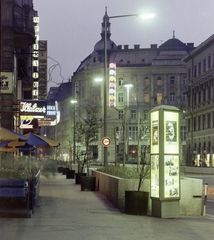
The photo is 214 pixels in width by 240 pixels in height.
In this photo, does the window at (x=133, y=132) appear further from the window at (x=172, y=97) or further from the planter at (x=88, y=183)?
the planter at (x=88, y=183)

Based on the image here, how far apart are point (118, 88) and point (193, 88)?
26296 millimetres

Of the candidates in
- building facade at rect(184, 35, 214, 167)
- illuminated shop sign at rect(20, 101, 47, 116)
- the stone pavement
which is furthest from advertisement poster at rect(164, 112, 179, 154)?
building facade at rect(184, 35, 214, 167)

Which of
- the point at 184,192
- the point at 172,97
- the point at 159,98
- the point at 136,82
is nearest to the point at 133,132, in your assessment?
the point at 159,98

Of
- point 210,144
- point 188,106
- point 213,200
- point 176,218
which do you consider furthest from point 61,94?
point 176,218

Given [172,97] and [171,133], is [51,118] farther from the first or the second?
[172,97]

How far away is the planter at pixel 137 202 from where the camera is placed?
1492 cm

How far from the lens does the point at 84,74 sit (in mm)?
115000

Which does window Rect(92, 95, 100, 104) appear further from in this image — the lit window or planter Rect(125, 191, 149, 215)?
planter Rect(125, 191, 149, 215)

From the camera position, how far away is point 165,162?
565 inches

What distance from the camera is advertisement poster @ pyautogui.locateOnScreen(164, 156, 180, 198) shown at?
1436 cm

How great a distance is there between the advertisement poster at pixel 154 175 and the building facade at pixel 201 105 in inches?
2272

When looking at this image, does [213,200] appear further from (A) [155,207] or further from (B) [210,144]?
(B) [210,144]

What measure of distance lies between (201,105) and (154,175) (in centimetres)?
6697

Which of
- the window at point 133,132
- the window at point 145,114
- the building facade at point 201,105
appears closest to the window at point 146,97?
the window at point 145,114
